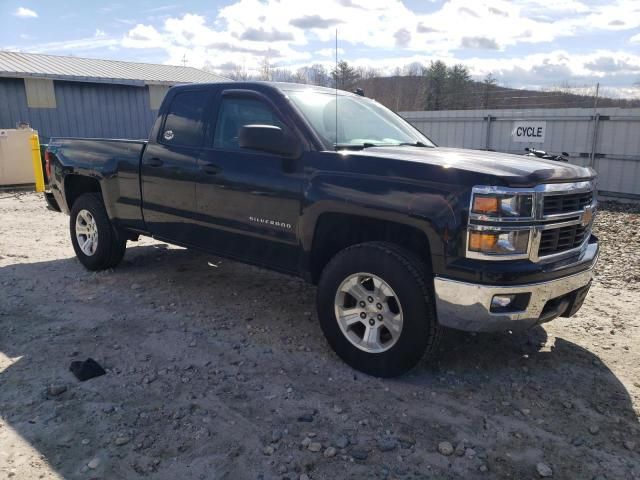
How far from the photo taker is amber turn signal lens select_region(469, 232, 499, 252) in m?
3.08

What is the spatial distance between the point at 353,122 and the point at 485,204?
65.4 inches

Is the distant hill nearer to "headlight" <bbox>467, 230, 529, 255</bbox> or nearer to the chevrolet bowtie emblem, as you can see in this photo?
the chevrolet bowtie emblem

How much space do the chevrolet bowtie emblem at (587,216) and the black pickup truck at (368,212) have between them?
3cm

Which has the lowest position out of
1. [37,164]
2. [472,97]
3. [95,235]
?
[95,235]

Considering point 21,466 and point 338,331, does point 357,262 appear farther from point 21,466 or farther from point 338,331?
point 21,466

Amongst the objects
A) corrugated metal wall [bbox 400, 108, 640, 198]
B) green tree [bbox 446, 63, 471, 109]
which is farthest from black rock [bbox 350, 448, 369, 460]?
green tree [bbox 446, 63, 471, 109]

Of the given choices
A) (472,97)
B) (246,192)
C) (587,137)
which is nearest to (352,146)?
(246,192)

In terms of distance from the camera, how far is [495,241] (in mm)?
3084

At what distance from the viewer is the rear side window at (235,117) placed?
4305 mm

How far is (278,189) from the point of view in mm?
4008

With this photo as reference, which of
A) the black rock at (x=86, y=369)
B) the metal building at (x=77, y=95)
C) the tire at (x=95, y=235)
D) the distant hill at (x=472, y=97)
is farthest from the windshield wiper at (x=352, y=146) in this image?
the metal building at (x=77, y=95)

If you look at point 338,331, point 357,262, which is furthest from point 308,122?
point 338,331

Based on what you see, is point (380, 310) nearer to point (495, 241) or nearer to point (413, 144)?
point (495, 241)

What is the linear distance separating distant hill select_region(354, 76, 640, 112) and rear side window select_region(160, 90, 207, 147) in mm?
6679
